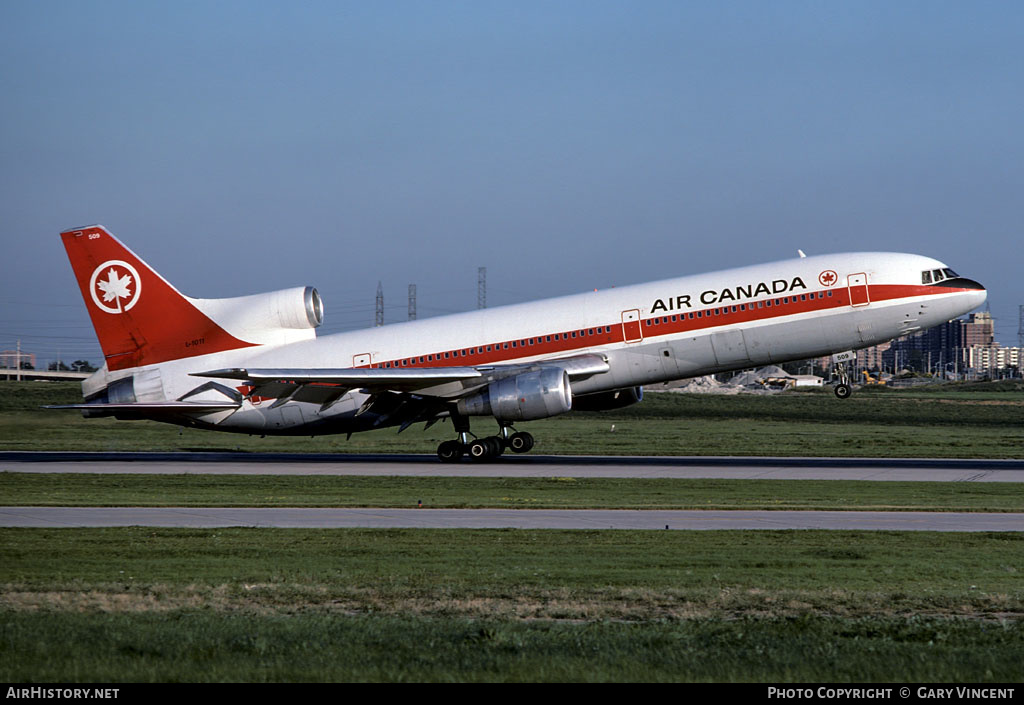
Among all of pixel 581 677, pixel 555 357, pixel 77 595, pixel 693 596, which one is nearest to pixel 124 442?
pixel 555 357

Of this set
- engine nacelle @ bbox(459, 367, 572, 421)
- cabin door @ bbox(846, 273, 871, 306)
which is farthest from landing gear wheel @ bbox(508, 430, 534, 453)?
cabin door @ bbox(846, 273, 871, 306)

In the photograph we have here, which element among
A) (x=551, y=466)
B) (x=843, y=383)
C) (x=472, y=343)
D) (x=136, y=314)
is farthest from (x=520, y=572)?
(x=136, y=314)

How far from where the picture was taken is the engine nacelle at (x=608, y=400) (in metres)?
41.6

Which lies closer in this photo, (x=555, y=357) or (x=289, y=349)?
(x=555, y=357)

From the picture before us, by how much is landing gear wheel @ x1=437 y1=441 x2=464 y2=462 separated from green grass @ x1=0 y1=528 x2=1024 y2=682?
1854 cm

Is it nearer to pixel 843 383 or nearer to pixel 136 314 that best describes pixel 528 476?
pixel 843 383

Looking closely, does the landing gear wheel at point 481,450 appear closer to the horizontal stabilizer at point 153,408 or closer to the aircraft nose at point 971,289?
the horizontal stabilizer at point 153,408

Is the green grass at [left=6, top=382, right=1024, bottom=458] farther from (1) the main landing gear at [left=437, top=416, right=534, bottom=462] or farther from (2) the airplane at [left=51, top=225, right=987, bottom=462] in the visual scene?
(1) the main landing gear at [left=437, top=416, right=534, bottom=462]

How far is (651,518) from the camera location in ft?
79.3

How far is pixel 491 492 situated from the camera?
98.1ft

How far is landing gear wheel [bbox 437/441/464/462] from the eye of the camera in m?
40.4

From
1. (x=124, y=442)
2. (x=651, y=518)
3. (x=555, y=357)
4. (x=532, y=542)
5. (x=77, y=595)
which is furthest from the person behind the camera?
(x=124, y=442)

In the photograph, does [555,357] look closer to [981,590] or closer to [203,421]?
[203,421]
